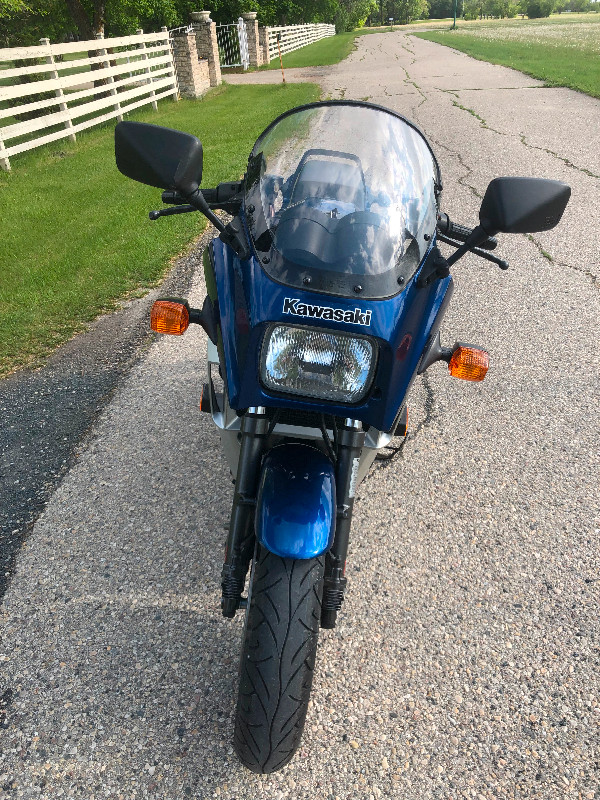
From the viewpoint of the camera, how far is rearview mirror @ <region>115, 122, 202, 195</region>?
1856 millimetres

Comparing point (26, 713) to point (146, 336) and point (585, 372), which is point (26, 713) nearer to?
point (146, 336)

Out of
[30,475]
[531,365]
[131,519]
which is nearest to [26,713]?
[131,519]

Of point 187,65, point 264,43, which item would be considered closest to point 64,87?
point 187,65

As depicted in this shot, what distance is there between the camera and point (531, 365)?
423cm

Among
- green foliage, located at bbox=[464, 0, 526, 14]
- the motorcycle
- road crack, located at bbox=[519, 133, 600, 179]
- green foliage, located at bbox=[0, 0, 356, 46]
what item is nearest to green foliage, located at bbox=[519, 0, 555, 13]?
green foliage, located at bbox=[464, 0, 526, 14]

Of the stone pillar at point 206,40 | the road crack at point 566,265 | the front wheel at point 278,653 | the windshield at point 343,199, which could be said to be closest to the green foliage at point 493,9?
the stone pillar at point 206,40

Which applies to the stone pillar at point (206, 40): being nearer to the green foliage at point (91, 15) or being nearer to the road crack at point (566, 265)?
the green foliage at point (91, 15)

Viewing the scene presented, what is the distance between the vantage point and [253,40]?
25.9 m

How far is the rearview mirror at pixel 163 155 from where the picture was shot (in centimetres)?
186

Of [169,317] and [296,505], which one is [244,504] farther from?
[169,317]

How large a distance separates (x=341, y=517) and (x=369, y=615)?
0.78 meters

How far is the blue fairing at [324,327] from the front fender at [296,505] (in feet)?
0.63

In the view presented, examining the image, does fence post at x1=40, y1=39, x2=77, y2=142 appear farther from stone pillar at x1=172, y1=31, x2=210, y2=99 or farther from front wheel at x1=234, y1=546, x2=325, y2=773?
front wheel at x1=234, y1=546, x2=325, y2=773

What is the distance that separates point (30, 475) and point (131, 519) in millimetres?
731
